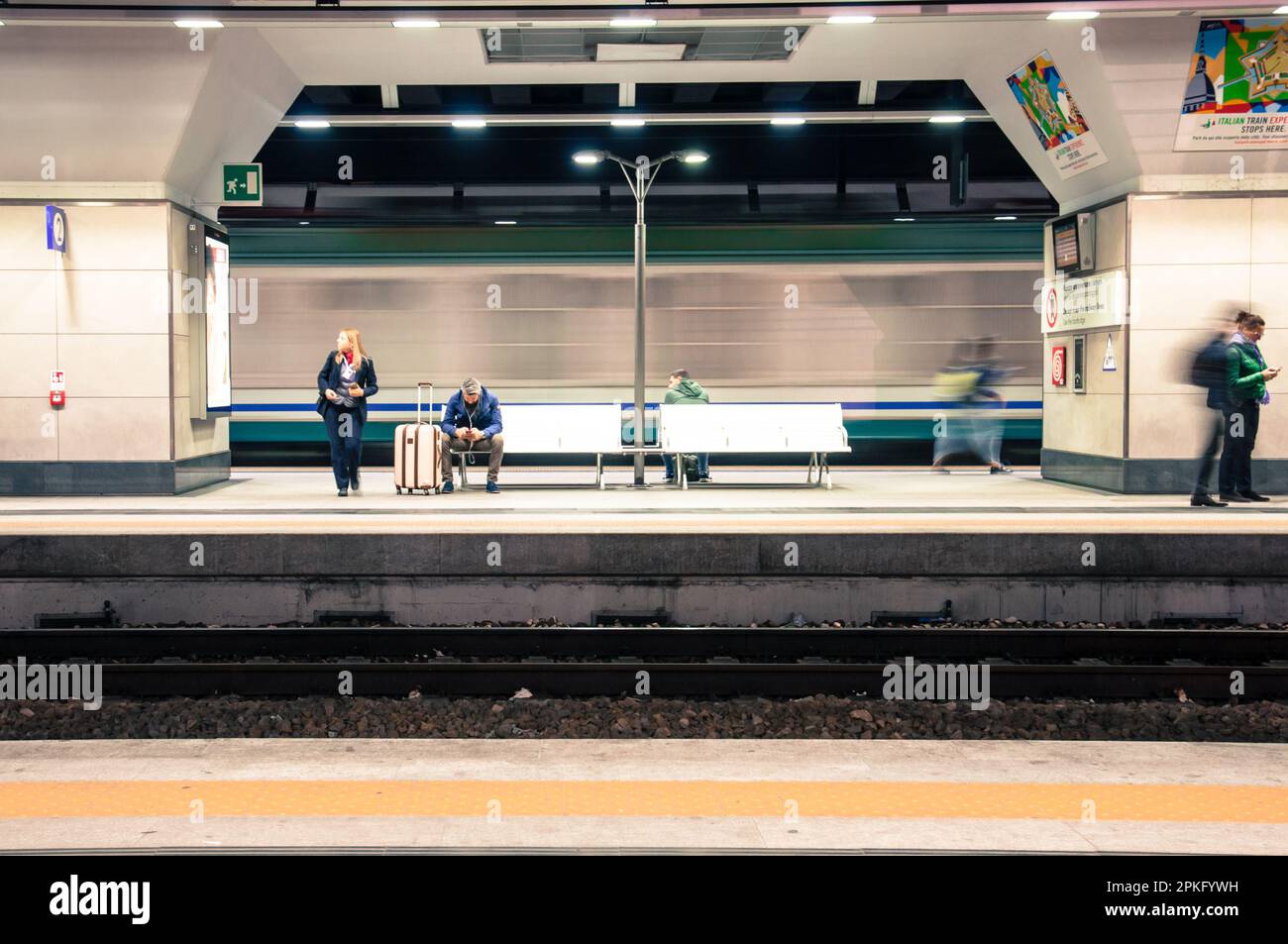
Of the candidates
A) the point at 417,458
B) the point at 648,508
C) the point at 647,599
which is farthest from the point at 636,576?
the point at 417,458

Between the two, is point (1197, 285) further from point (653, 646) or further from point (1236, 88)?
point (653, 646)

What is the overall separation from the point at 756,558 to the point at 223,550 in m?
3.39

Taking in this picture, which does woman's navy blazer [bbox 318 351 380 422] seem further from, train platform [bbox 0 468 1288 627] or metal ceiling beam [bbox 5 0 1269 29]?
train platform [bbox 0 468 1288 627]

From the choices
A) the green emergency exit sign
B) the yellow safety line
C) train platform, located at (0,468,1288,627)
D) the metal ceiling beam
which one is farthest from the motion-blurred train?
the yellow safety line

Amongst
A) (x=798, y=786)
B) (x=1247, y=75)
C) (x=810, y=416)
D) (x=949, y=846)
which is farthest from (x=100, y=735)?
(x=1247, y=75)

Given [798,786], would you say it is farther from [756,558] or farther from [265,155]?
[265,155]

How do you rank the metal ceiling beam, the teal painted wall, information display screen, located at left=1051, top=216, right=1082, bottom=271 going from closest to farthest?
the metal ceiling beam
information display screen, located at left=1051, top=216, right=1082, bottom=271
the teal painted wall

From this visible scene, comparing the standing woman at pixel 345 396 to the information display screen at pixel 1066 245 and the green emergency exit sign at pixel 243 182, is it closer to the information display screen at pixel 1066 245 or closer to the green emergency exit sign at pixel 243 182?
the green emergency exit sign at pixel 243 182

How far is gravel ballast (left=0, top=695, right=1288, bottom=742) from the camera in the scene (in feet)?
18.3

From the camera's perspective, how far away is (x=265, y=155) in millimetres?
14453

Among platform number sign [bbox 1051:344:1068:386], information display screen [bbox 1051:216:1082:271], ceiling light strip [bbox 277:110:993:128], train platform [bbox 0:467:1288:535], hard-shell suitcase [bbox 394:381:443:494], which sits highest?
ceiling light strip [bbox 277:110:993:128]

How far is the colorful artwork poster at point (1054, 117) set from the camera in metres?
10.7

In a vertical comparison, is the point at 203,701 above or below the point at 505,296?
below

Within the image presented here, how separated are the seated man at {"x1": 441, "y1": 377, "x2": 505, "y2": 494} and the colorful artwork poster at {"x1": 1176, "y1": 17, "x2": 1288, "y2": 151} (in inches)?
254
